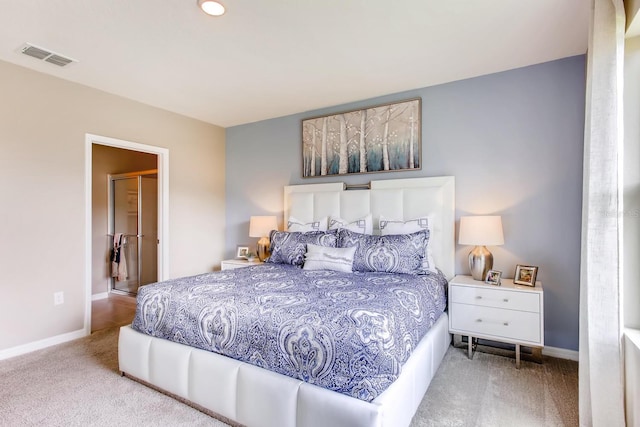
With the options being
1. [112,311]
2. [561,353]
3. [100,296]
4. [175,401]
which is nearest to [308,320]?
[175,401]

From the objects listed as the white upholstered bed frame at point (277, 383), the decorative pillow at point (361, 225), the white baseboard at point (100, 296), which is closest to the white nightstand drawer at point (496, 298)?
the white upholstered bed frame at point (277, 383)

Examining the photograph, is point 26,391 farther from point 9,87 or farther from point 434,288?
point 434,288

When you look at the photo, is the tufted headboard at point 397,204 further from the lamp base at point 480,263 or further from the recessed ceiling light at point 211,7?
the recessed ceiling light at point 211,7

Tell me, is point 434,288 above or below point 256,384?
above

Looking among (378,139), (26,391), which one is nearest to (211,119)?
(378,139)

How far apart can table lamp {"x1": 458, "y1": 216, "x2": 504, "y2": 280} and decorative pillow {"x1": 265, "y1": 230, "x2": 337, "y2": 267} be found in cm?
119

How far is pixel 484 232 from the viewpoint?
2682mm

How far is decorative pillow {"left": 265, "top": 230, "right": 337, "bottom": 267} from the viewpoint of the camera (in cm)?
320

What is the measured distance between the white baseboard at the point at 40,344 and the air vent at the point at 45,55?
8.10 ft

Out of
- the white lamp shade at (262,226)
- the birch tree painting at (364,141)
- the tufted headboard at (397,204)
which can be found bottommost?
the white lamp shade at (262,226)

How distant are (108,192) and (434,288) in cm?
506

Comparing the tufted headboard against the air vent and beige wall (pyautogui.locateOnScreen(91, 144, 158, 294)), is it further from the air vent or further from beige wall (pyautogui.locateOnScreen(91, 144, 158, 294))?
beige wall (pyautogui.locateOnScreen(91, 144, 158, 294))

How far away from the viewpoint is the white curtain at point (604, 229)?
1648 millimetres

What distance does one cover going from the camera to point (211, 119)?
14.6 feet
